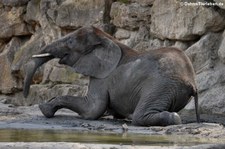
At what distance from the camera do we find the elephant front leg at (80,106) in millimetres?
12930

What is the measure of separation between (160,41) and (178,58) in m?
4.69

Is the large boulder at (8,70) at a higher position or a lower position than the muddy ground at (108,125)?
lower

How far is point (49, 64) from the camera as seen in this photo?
2033cm

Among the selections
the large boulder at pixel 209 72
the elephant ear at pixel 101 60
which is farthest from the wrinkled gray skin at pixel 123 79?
the large boulder at pixel 209 72

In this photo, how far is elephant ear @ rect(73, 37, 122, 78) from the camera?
13.2 meters

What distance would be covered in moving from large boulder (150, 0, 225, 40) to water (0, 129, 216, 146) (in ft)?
19.7

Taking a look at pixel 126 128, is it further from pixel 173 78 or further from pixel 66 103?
pixel 66 103

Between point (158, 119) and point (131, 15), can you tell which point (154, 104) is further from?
point (131, 15)

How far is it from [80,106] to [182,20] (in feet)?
13.0

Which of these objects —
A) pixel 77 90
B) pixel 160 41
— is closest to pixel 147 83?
pixel 160 41

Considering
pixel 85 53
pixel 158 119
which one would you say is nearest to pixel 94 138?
pixel 158 119

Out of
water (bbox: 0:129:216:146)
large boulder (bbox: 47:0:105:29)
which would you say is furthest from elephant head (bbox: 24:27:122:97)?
large boulder (bbox: 47:0:105:29)

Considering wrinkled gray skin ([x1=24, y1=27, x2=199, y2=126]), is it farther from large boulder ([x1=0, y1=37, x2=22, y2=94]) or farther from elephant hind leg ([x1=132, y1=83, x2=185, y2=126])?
large boulder ([x1=0, y1=37, x2=22, y2=94])

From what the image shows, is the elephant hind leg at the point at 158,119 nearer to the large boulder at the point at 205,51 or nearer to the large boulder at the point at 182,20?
the large boulder at the point at 205,51
